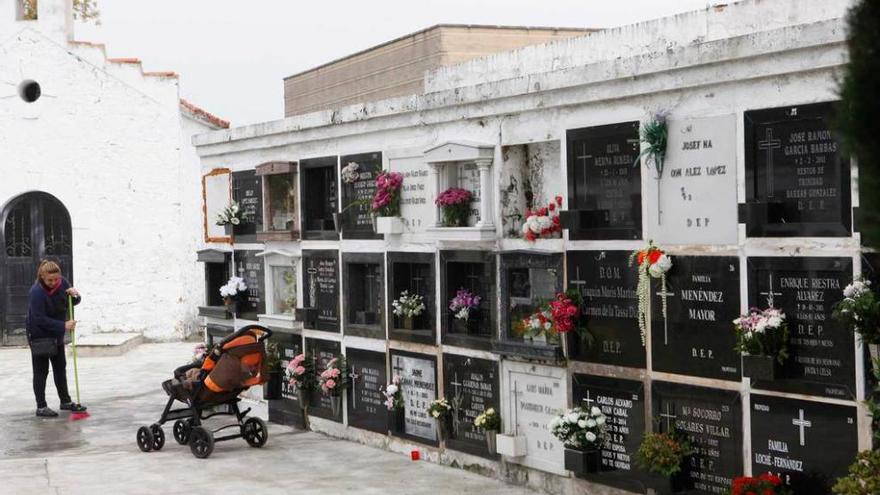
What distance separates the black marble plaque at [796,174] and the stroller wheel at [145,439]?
547 cm

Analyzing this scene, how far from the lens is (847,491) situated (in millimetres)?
5746

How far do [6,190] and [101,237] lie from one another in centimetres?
153

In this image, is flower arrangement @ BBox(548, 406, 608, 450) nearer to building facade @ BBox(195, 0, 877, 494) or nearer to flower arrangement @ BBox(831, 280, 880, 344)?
building facade @ BBox(195, 0, 877, 494)

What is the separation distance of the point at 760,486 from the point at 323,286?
17.7 ft

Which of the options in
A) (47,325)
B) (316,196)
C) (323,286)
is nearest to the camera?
(323,286)

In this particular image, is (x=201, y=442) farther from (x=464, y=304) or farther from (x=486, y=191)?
(x=486, y=191)

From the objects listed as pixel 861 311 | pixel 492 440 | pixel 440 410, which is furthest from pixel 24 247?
pixel 861 311

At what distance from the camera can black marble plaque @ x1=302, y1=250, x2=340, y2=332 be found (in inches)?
418

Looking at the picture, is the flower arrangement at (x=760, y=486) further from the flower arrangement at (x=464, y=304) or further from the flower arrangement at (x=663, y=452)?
the flower arrangement at (x=464, y=304)

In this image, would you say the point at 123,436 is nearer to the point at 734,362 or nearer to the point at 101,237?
the point at 734,362

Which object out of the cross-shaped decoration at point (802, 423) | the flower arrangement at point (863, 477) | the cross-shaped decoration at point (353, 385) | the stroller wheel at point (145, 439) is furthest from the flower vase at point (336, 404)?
the flower arrangement at point (863, 477)

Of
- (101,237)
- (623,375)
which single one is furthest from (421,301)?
(101,237)

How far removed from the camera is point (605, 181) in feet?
25.0

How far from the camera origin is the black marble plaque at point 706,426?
6688mm
